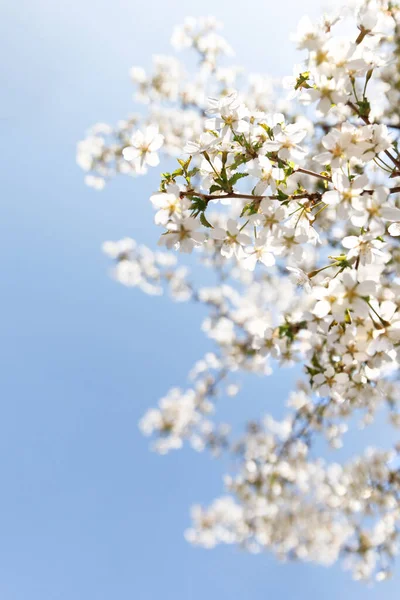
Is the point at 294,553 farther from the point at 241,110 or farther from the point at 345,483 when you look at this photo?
the point at 241,110

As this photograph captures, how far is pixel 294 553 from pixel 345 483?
334 cm

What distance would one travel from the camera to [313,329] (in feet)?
5.88

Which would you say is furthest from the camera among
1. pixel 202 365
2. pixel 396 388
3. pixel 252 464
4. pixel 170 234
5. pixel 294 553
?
pixel 294 553

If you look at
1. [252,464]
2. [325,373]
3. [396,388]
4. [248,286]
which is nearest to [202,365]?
[248,286]

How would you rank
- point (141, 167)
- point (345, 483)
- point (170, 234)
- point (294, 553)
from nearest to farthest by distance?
point (170, 234) → point (141, 167) → point (345, 483) → point (294, 553)

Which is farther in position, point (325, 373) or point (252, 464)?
→ point (252, 464)

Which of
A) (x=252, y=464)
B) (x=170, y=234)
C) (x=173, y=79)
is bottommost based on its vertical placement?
(x=170, y=234)

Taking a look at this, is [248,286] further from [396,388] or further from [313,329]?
[313,329]

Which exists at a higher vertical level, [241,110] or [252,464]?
[252,464]

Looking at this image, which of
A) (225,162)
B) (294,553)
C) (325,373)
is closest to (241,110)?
(225,162)

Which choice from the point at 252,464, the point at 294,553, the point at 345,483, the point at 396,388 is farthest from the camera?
the point at 294,553

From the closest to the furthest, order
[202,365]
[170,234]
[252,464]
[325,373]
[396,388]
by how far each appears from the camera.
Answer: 1. [170,234]
2. [325,373]
3. [396,388]
4. [252,464]
5. [202,365]

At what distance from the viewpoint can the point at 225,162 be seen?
5.08 ft

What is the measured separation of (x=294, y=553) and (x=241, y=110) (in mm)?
10501
